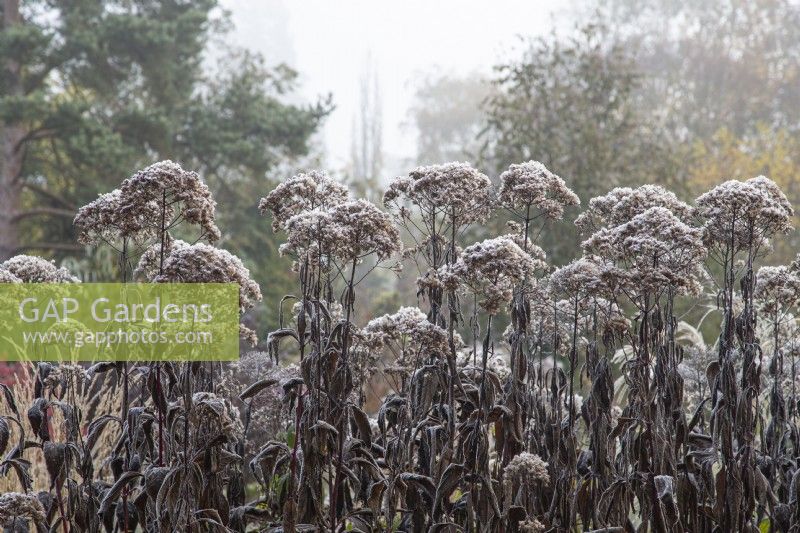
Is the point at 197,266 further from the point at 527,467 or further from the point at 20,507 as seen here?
the point at 527,467

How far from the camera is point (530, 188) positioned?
10.6 ft

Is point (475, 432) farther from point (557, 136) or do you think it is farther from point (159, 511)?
point (557, 136)

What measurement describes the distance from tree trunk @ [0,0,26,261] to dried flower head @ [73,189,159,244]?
11.9 meters

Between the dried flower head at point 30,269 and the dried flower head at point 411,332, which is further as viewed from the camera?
the dried flower head at point 30,269

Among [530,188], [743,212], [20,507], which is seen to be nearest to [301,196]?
[530,188]

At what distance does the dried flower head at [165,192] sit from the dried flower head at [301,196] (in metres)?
0.31

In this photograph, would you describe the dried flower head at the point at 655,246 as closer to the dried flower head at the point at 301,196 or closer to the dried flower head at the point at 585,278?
the dried flower head at the point at 585,278

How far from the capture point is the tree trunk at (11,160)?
14.1 metres

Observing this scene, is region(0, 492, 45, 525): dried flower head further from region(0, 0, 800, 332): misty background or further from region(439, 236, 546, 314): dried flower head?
region(0, 0, 800, 332): misty background

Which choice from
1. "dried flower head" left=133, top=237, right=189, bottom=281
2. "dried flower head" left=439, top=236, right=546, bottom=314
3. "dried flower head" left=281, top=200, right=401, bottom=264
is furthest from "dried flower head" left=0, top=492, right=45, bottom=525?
"dried flower head" left=439, top=236, right=546, bottom=314

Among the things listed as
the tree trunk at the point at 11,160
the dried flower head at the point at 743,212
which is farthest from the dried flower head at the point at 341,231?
the tree trunk at the point at 11,160

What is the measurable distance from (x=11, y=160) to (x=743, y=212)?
14004 millimetres

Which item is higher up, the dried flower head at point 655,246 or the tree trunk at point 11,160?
the tree trunk at point 11,160

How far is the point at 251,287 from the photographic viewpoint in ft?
9.66
